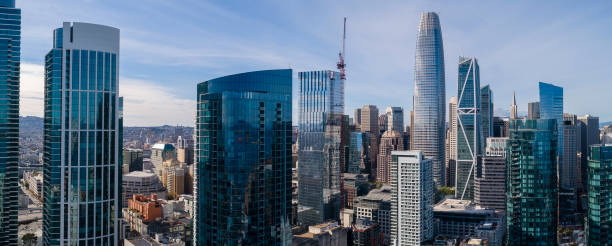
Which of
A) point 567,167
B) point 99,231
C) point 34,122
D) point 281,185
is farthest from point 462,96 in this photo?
point 34,122

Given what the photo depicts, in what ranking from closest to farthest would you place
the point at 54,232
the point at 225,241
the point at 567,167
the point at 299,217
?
the point at 225,241
the point at 54,232
the point at 299,217
the point at 567,167

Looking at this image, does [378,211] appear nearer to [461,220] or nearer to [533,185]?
[461,220]

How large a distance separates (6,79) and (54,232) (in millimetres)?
36559

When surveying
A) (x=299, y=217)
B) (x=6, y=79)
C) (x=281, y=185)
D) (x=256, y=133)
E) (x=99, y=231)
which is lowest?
(x=299, y=217)

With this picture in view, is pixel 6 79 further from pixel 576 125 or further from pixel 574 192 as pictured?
pixel 576 125

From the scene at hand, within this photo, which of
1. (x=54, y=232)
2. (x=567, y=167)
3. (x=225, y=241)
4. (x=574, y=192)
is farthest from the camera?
(x=567, y=167)

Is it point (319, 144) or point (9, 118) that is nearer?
point (9, 118)

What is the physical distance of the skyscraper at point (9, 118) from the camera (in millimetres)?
80312

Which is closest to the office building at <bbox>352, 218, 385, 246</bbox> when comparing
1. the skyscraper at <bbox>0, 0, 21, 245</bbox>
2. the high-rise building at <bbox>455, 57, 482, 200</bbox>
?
the skyscraper at <bbox>0, 0, 21, 245</bbox>

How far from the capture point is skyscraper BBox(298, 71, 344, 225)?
132 meters

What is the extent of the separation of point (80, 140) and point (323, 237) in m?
54.9

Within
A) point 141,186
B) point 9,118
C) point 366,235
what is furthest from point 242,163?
point 141,186

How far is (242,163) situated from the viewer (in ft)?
201

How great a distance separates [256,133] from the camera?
63.0 metres
